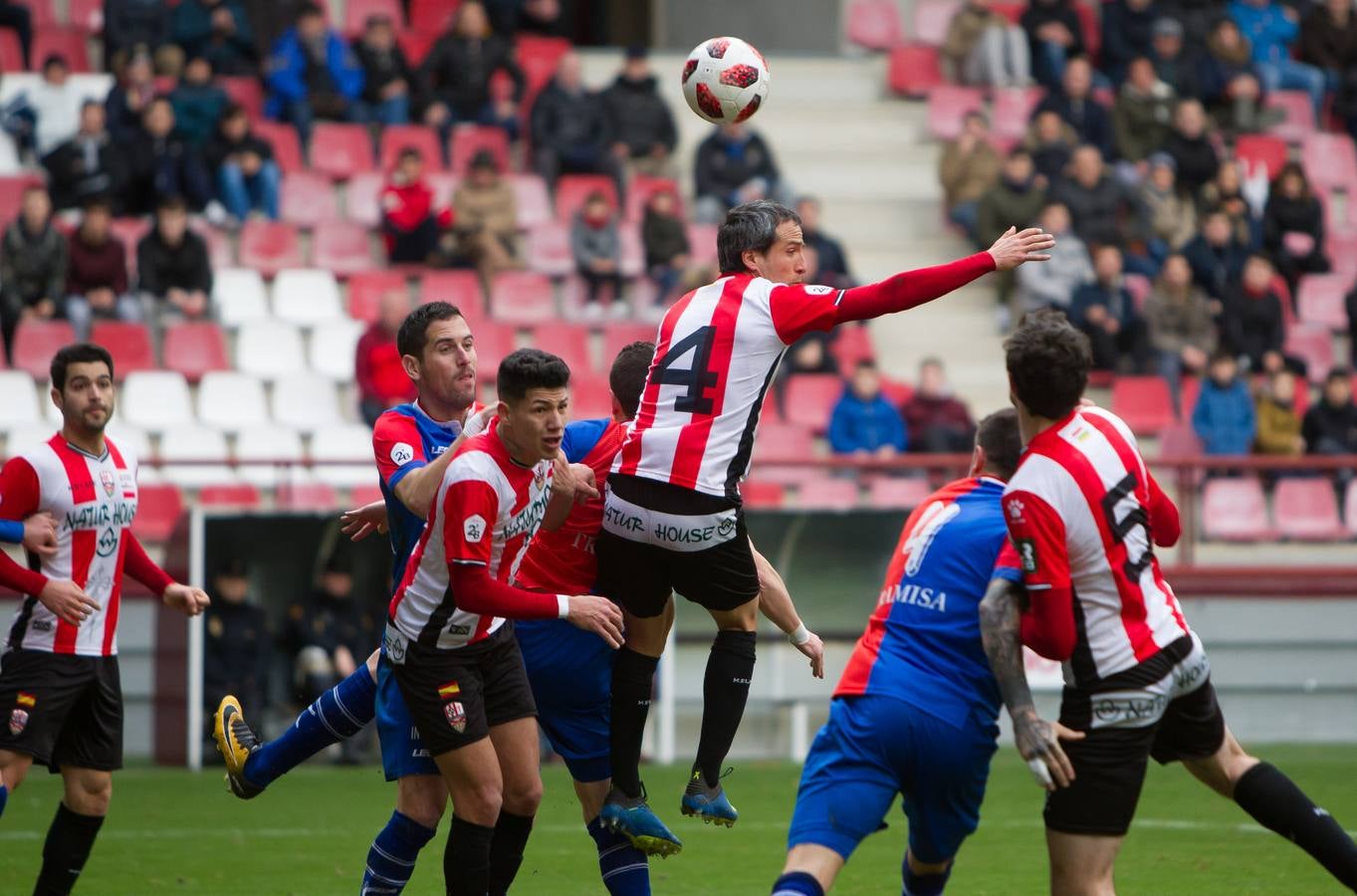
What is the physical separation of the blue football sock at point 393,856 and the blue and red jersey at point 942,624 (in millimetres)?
1797

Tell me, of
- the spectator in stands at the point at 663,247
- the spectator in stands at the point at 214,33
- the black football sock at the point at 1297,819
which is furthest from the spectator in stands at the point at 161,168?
the black football sock at the point at 1297,819

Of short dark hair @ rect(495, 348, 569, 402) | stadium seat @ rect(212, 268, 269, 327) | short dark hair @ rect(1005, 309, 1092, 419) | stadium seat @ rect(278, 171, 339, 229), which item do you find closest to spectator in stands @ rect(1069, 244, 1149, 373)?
stadium seat @ rect(278, 171, 339, 229)

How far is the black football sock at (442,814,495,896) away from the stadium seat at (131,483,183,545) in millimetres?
8203

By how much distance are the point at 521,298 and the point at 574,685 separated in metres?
10.5

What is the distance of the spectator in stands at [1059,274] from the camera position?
1786 centimetres

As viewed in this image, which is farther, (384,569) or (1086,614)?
(384,569)

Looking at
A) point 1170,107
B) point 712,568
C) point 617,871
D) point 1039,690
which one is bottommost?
point 1039,690

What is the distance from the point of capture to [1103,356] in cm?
1736

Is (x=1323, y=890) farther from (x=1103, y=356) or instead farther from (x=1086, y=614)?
(x=1103, y=356)

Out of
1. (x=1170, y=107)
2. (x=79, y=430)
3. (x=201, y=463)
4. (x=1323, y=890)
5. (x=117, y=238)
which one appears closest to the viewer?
(x=79, y=430)

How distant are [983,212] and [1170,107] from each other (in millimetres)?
3080

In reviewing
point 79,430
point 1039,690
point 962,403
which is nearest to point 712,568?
point 79,430

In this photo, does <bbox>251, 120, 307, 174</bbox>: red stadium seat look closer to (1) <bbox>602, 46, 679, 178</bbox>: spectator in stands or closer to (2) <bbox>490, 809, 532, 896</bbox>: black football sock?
(1) <bbox>602, 46, 679, 178</bbox>: spectator in stands

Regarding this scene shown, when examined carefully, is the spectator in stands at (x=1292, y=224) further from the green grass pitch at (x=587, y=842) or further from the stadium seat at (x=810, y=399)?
the green grass pitch at (x=587, y=842)
